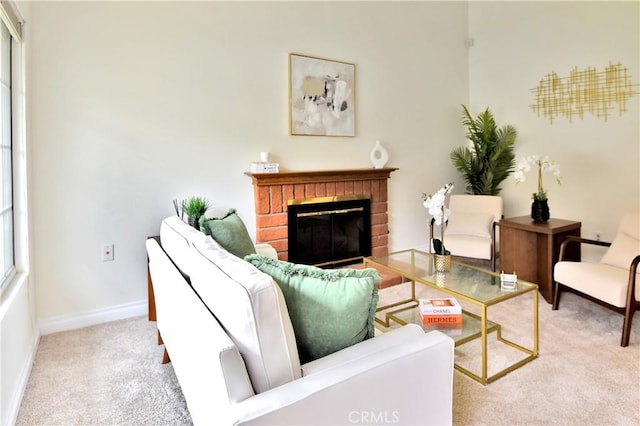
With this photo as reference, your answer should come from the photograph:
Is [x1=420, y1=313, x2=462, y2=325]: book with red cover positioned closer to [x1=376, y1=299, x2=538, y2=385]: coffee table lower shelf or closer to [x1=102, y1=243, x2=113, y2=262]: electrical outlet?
[x1=376, y1=299, x2=538, y2=385]: coffee table lower shelf

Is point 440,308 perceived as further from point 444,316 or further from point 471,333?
point 471,333

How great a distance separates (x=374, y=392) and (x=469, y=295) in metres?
1.18

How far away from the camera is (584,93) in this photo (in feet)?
12.9

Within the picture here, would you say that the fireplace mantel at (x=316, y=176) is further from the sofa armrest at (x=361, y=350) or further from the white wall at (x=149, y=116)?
the sofa armrest at (x=361, y=350)

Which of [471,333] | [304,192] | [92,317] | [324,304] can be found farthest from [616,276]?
[92,317]

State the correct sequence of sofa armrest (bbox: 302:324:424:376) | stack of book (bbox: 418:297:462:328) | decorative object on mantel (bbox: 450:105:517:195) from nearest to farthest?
1. sofa armrest (bbox: 302:324:424:376)
2. stack of book (bbox: 418:297:462:328)
3. decorative object on mantel (bbox: 450:105:517:195)

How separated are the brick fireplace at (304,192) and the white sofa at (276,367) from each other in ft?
6.56

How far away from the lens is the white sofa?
103 centimetres

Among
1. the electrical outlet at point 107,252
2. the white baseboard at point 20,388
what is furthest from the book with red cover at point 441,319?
the electrical outlet at point 107,252

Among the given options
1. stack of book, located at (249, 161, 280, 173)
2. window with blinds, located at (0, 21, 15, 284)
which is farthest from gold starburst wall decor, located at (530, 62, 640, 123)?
window with blinds, located at (0, 21, 15, 284)

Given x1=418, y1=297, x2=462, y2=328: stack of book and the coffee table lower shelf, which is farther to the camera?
x1=418, y1=297, x2=462, y2=328: stack of book

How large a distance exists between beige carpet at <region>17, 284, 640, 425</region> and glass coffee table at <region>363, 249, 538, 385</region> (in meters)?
0.09

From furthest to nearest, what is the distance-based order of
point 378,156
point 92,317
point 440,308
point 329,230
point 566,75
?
point 378,156 → point 566,75 → point 329,230 → point 92,317 → point 440,308

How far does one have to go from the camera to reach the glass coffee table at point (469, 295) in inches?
81.5
